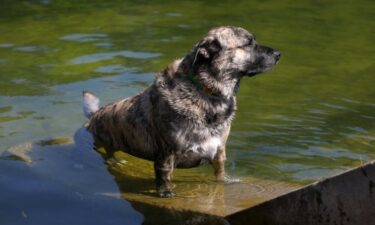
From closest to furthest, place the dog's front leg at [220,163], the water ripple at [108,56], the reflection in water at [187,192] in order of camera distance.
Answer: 1. the reflection in water at [187,192]
2. the dog's front leg at [220,163]
3. the water ripple at [108,56]

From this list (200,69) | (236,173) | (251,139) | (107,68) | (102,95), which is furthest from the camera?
(107,68)

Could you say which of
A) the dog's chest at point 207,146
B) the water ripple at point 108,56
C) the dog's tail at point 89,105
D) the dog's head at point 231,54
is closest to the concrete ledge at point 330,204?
the dog's chest at point 207,146

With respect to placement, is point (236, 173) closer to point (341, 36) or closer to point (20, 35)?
point (341, 36)

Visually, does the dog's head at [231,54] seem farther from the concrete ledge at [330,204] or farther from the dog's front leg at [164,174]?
the concrete ledge at [330,204]

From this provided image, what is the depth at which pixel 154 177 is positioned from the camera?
7.29 metres

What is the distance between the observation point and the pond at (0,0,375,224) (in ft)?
22.0

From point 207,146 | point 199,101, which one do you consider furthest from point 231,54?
point 207,146

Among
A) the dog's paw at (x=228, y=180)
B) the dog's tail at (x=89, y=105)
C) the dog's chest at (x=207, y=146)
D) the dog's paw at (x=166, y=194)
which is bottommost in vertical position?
the dog's paw at (x=166, y=194)

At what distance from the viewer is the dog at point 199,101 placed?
6.62 m

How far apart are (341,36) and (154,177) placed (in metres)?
6.01

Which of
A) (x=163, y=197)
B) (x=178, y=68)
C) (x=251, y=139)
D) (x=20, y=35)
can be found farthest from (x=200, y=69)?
(x=20, y=35)

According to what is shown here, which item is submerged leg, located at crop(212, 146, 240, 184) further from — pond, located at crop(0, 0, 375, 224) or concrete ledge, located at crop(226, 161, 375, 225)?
concrete ledge, located at crop(226, 161, 375, 225)

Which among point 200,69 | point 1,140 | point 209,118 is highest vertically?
point 200,69

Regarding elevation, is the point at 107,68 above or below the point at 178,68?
below
